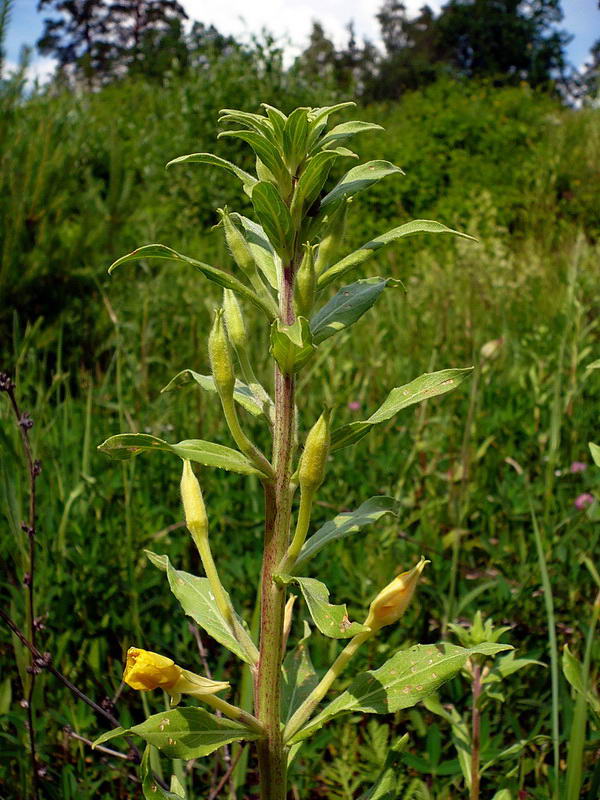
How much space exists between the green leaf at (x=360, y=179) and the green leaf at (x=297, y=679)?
0.55 metres

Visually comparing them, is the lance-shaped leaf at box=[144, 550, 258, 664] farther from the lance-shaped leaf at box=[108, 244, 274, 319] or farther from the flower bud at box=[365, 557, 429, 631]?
the lance-shaped leaf at box=[108, 244, 274, 319]

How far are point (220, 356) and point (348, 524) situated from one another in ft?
0.80

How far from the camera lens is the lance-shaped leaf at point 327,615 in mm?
657

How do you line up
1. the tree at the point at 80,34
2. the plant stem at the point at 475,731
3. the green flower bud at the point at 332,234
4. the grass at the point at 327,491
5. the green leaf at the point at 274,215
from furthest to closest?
the tree at the point at 80,34 < the grass at the point at 327,491 < the plant stem at the point at 475,731 < the green flower bud at the point at 332,234 < the green leaf at the point at 274,215

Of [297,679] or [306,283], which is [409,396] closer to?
[306,283]

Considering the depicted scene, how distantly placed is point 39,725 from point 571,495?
5.32 feet

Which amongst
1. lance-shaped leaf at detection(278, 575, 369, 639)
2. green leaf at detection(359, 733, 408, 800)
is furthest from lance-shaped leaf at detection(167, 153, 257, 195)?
green leaf at detection(359, 733, 408, 800)

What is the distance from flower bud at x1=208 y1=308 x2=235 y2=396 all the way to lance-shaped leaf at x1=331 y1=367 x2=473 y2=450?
142 millimetres

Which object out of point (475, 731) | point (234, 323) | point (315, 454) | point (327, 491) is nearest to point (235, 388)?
point (234, 323)

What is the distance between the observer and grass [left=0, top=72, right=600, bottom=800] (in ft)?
4.64

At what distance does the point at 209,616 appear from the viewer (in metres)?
0.83

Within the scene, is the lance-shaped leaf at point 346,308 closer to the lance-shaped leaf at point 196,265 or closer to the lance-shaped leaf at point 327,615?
the lance-shaped leaf at point 196,265

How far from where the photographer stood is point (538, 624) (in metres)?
1.69

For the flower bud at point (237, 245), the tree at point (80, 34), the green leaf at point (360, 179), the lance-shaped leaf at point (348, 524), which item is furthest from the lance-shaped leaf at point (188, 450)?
the tree at point (80, 34)
